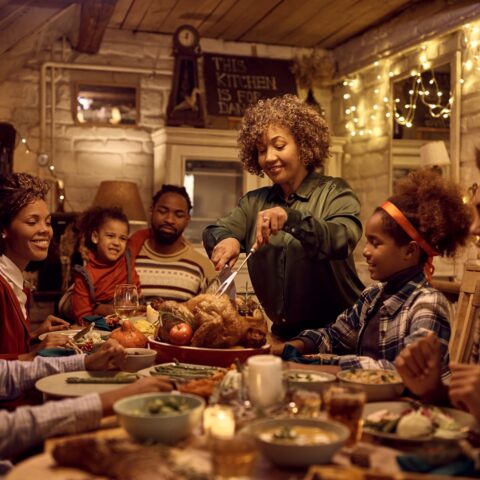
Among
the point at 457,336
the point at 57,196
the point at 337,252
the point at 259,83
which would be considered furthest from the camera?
the point at 259,83

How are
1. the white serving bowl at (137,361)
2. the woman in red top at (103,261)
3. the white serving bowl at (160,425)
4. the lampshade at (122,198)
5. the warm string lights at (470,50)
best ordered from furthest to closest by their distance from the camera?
the lampshade at (122,198) → the warm string lights at (470,50) → the woman in red top at (103,261) → the white serving bowl at (137,361) → the white serving bowl at (160,425)

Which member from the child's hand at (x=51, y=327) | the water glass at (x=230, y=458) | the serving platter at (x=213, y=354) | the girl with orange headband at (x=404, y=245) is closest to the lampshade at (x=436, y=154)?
the girl with orange headband at (x=404, y=245)

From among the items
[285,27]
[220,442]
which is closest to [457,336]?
[220,442]

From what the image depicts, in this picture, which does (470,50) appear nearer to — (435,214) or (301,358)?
(435,214)

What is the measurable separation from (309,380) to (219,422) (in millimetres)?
341

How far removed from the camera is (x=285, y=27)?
543 cm

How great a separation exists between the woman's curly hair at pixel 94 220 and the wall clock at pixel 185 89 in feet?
5.71

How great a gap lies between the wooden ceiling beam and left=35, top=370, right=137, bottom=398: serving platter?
302 centimetres

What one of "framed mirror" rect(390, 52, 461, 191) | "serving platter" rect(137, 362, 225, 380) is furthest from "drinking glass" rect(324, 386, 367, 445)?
"framed mirror" rect(390, 52, 461, 191)

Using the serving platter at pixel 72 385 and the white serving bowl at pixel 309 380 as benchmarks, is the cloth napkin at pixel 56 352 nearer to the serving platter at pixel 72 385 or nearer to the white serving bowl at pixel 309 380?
the serving platter at pixel 72 385

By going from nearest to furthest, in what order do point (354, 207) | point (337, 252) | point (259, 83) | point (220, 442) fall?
point (220, 442) → point (337, 252) → point (354, 207) → point (259, 83)

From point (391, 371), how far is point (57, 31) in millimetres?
4470

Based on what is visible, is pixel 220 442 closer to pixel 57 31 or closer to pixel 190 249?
pixel 190 249

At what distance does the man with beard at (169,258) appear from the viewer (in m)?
3.84
